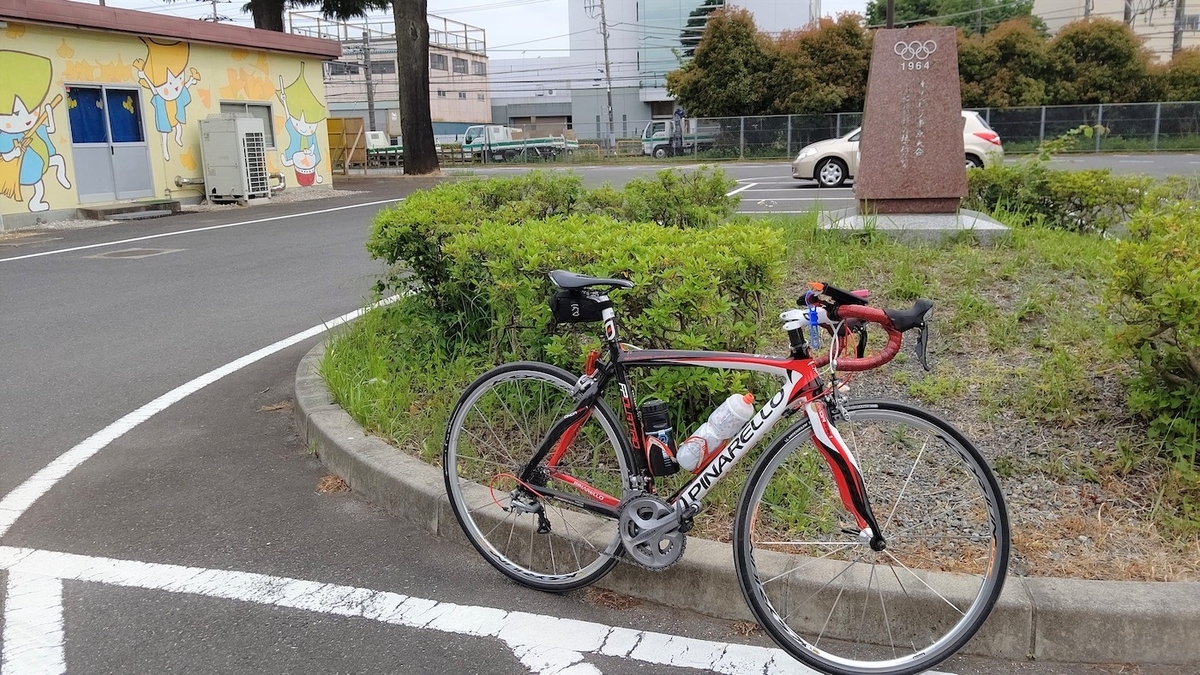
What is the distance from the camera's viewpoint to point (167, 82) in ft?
56.6

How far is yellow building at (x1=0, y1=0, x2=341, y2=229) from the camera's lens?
14391 millimetres

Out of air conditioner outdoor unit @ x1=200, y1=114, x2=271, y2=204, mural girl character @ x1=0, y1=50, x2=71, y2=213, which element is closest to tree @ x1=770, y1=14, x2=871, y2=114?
air conditioner outdoor unit @ x1=200, y1=114, x2=271, y2=204

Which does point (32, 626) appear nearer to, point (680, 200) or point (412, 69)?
point (680, 200)

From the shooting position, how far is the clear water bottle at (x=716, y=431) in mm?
2730

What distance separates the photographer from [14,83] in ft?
46.7

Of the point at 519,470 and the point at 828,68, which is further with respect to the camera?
the point at 828,68

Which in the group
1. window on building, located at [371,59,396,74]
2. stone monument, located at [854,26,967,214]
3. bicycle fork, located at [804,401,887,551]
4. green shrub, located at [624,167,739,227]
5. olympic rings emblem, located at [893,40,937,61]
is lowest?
bicycle fork, located at [804,401,887,551]

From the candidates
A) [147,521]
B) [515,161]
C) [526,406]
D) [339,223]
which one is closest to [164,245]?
[339,223]

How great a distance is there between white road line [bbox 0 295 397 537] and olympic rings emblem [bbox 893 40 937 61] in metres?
4.93

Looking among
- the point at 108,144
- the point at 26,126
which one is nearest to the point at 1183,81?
the point at 108,144

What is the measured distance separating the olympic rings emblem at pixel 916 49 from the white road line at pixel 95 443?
493 cm

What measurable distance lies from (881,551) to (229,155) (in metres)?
17.8

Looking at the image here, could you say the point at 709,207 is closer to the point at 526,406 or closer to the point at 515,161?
the point at 526,406

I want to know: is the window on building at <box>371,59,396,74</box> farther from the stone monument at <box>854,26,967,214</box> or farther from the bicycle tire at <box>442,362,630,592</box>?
the bicycle tire at <box>442,362,630,592</box>
